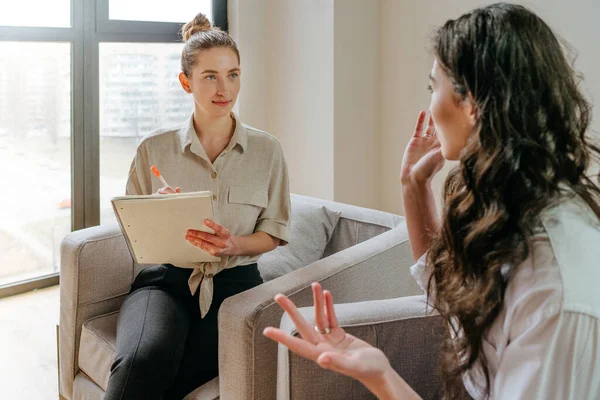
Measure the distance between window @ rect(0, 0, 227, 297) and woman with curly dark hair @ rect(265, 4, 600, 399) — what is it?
258cm

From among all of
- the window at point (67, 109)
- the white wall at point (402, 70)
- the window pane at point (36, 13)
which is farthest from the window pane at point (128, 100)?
the white wall at point (402, 70)

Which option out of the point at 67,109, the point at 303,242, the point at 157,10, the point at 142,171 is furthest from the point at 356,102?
the point at 142,171

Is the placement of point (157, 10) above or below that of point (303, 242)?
above

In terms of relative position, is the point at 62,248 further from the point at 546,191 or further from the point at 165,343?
the point at 546,191

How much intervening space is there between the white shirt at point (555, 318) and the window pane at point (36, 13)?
9.30 ft

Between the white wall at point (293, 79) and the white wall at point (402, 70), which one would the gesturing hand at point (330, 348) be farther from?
the white wall at point (293, 79)

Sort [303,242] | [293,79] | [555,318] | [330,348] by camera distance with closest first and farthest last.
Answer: [555,318], [330,348], [303,242], [293,79]

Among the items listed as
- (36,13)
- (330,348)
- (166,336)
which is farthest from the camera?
(36,13)

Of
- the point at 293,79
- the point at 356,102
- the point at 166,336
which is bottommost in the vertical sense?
the point at 166,336

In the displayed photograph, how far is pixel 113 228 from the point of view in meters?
2.15

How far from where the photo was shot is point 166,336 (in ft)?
5.86

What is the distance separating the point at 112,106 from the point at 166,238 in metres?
1.94

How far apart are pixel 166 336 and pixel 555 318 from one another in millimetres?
1077

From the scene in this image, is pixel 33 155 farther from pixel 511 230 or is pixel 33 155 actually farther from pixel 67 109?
pixel 511 230
